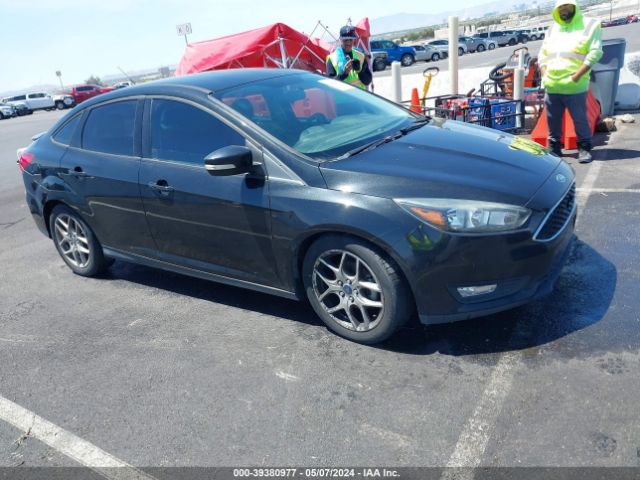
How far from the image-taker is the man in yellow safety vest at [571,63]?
21.1ft

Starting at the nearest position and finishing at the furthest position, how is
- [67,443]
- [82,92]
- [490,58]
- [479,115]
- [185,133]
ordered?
[67,443] → [185,133] → [479,115] → [490,58] → [82,92]

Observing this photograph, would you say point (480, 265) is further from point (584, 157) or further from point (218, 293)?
point (584, 157)

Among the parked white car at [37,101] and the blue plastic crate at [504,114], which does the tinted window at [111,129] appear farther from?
the parked white car at [37,101]

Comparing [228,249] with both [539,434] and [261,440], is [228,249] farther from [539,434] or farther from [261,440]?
[539,434]

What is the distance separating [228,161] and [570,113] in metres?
5.03

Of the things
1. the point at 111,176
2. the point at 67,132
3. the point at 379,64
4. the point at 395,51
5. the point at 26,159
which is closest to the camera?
the point at 111,176

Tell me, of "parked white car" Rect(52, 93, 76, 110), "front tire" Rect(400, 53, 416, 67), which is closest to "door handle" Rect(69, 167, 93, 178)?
"front tire" Rect(400, 53, 416, 67)

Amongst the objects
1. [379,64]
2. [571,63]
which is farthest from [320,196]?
[379,64]

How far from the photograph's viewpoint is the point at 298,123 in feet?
12.5

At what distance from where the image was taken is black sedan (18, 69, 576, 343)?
305 centimetres

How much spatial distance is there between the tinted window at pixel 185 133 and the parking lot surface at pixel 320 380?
3.80 ft

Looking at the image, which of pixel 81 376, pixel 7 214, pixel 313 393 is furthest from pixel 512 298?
pixel 7 214

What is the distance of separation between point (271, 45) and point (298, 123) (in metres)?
10.3

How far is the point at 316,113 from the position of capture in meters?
4.02
